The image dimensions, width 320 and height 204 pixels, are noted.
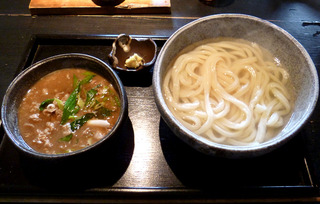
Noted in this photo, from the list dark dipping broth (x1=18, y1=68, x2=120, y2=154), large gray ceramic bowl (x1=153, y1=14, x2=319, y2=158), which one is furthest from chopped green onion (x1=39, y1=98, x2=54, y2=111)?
large gray ceramic bowl (x1=153, y1=14, x2=319, y2=158)

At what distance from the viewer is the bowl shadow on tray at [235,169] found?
148 centimetres

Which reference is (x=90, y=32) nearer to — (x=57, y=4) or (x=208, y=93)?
(x=57, y=4)

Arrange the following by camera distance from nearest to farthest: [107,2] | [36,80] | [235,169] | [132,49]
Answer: [235,169] → [36,80] → [132,49] → [107,2]

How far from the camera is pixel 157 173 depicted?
5.09 ft

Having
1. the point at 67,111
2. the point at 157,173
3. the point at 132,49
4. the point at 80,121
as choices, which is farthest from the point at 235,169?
the point at 132,49

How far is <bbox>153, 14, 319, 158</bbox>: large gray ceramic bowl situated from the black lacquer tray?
269 mm

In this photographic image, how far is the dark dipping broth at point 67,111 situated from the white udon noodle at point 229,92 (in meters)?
0.42

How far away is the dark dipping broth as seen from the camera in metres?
1.53

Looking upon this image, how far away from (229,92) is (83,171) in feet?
3.34

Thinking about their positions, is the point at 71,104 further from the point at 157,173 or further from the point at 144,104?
the point at 157,173

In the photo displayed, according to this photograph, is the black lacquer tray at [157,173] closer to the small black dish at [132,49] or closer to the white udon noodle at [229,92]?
the white udon noodle at [229,92]

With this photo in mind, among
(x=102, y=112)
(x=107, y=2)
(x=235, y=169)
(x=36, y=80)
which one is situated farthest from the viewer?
(x=107, y=2)

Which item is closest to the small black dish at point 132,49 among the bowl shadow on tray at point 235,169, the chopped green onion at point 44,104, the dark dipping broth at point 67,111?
the dark dipping broth at point 67,111

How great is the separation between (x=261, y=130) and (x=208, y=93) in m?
0.38
